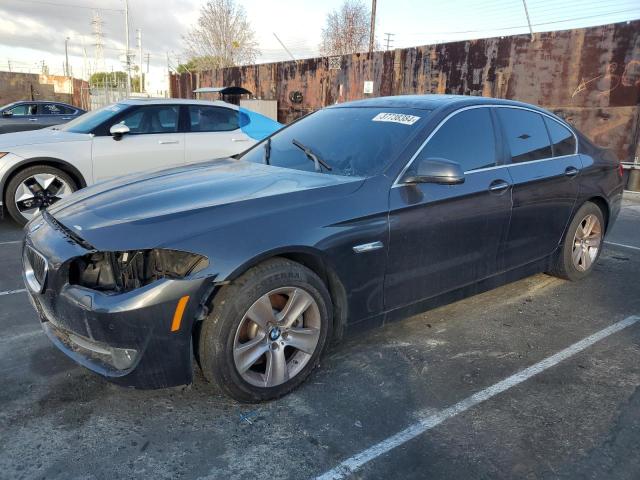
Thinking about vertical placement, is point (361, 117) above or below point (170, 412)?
above

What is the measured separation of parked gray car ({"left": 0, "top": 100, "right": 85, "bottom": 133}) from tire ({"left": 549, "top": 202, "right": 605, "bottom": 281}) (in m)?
12.5

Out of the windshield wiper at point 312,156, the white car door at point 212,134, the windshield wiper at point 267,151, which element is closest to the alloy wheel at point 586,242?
Result: the windshield wiper at point 312,156

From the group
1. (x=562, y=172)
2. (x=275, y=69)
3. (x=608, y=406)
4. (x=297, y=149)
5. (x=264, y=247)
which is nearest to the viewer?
(x=264, y=247)

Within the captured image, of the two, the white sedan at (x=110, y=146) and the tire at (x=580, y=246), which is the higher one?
the white sedan at (x=110, y=146)

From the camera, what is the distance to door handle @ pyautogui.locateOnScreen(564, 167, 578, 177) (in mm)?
4289

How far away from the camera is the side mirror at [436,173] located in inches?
120

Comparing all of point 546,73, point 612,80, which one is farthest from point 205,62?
point 612,80

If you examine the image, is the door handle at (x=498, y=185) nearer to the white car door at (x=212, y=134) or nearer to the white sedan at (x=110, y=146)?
the white sedan at (x=110, y=146)

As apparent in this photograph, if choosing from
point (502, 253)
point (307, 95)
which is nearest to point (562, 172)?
point (502, 253)

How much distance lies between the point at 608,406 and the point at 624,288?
7.60ft

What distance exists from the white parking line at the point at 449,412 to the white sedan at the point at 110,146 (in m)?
5.02

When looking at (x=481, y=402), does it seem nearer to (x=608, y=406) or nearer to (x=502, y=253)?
(x=608, y=406)

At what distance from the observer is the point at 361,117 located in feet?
12.2

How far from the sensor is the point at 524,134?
4.06 meters
